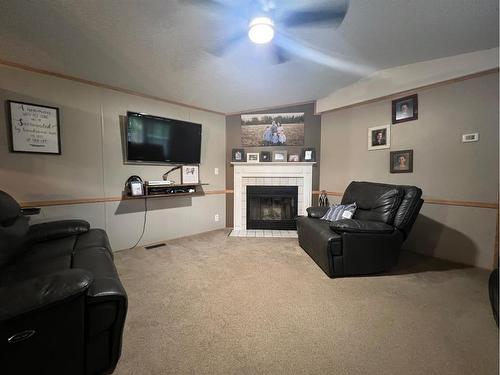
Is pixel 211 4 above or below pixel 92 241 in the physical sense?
above

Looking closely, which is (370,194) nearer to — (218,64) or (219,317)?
(219,317)

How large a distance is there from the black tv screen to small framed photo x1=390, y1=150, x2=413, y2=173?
3.01m

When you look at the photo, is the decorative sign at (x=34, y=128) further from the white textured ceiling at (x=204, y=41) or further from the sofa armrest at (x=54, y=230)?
the sofa armrest at (x=54, y=230)

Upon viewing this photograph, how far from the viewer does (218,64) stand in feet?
8.31

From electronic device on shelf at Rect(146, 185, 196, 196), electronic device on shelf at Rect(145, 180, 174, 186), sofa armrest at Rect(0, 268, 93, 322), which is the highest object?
electronic device on shelf at Rect(145, 180, 174, 186)

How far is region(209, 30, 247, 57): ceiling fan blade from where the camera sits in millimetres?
2033

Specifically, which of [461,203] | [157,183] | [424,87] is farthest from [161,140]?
[461,203]

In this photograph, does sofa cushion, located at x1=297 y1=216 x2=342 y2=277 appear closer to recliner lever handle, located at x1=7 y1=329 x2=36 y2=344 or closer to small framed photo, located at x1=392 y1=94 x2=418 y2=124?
small framed photo, located at x1=392 y1=94 x2=418 y2=124

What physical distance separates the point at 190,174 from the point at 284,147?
5.79ft

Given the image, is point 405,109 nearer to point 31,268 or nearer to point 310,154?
point 310,154

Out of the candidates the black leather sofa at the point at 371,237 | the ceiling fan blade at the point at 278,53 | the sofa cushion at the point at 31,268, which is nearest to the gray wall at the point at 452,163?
the black leather sofa at the point at 371,237

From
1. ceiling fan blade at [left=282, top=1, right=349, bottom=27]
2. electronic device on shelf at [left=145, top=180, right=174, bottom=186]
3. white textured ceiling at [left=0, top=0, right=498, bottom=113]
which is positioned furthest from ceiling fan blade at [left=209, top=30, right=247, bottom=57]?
electronic device on shelf at [left=145, top=180, right=174, bottom=186]

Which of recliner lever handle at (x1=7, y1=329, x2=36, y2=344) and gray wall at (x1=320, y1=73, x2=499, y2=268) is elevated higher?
gray wall at (x1=320, y1=73, x2=499, y2=268)

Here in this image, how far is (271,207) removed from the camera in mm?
4215
